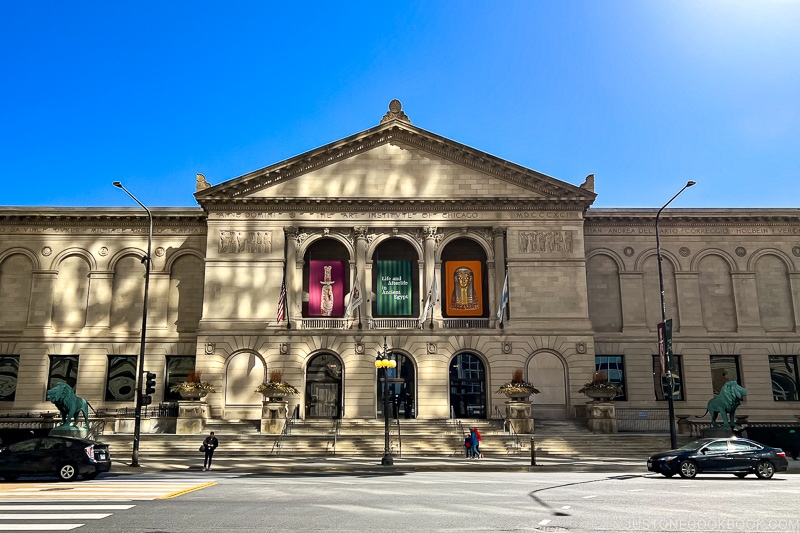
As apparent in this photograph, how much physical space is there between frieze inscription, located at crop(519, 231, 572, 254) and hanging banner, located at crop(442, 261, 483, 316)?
3308 millimetres

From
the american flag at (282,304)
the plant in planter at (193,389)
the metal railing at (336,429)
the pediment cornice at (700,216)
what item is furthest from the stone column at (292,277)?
the pediment cornice at (700,216)

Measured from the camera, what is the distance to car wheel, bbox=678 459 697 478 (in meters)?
22.6

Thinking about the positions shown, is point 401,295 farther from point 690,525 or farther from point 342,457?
point 690,525

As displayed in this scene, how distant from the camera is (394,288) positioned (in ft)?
145

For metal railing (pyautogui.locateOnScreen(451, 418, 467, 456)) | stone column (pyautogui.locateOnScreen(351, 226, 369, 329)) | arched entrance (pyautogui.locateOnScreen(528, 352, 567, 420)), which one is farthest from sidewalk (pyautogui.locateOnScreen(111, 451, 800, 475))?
stone column (pyautogui.locateOnScreen(351, 226, 369, 329))

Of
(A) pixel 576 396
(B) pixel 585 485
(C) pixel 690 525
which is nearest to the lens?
(C) pixel 690 525

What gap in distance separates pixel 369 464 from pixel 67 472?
1163 centimetres

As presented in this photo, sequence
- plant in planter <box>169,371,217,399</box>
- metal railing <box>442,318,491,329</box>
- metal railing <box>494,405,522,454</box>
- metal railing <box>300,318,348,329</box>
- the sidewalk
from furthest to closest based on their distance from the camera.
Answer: metal railing <box>442,318,491,329</box> < metal railing <box>300,318,348,329</box> < plant in planter <box>169,371,217,399</box> < metal railing <box>494,405,522,454</box> < the sidewalk

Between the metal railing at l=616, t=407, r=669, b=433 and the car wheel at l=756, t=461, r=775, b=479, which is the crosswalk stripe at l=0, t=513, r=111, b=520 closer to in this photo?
the car wheel at l=756, t=461, r=775, b=479

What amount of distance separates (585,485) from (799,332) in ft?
111

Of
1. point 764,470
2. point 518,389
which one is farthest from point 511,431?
point 764,470

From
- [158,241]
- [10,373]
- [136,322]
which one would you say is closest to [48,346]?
[10,373]

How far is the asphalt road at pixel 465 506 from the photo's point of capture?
39.2ft

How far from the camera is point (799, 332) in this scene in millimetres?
46062
